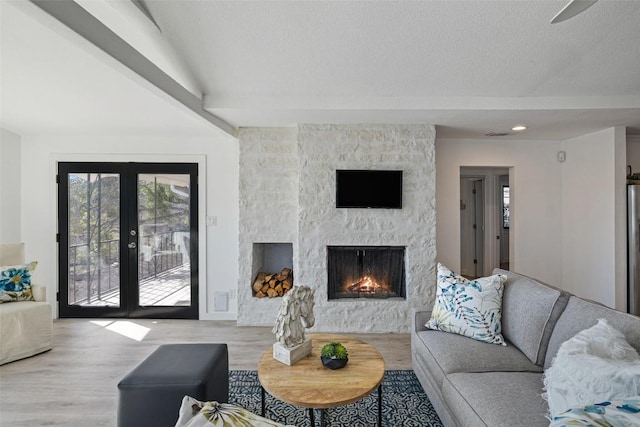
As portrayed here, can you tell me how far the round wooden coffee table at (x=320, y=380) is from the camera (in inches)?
56.5

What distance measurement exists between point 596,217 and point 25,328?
6190mm

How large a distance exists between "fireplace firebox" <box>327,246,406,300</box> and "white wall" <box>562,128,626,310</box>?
238 cm

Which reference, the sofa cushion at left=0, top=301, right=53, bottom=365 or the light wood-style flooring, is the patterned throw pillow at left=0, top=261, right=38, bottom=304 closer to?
the sofa cushion at left=0, top=301, right=53, bottom=365

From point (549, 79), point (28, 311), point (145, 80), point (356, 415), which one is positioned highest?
point (549, 79)

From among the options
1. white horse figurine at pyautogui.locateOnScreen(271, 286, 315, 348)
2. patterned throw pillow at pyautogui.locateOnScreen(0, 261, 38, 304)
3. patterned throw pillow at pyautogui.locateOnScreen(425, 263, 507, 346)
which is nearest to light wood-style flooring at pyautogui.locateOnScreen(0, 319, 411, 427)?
patterned throw pillow at pyautogui.locateOnScreen(0, 261, 38, 304)

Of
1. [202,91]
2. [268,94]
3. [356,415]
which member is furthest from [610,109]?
[202,91]

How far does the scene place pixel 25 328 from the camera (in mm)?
2840

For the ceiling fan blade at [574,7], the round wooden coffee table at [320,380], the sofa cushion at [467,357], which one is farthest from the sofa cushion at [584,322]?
the ceiling fan blade at [574,7]

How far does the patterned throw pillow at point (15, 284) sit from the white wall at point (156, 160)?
0.83 meters

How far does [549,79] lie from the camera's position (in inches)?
98.9

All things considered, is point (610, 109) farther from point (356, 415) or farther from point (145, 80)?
point (145, 80)

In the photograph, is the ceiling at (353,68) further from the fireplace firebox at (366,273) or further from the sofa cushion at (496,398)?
the sofa cushion at (496,398)

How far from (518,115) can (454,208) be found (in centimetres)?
139

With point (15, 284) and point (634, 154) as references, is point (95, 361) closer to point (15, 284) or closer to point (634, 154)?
point (15, 284)
